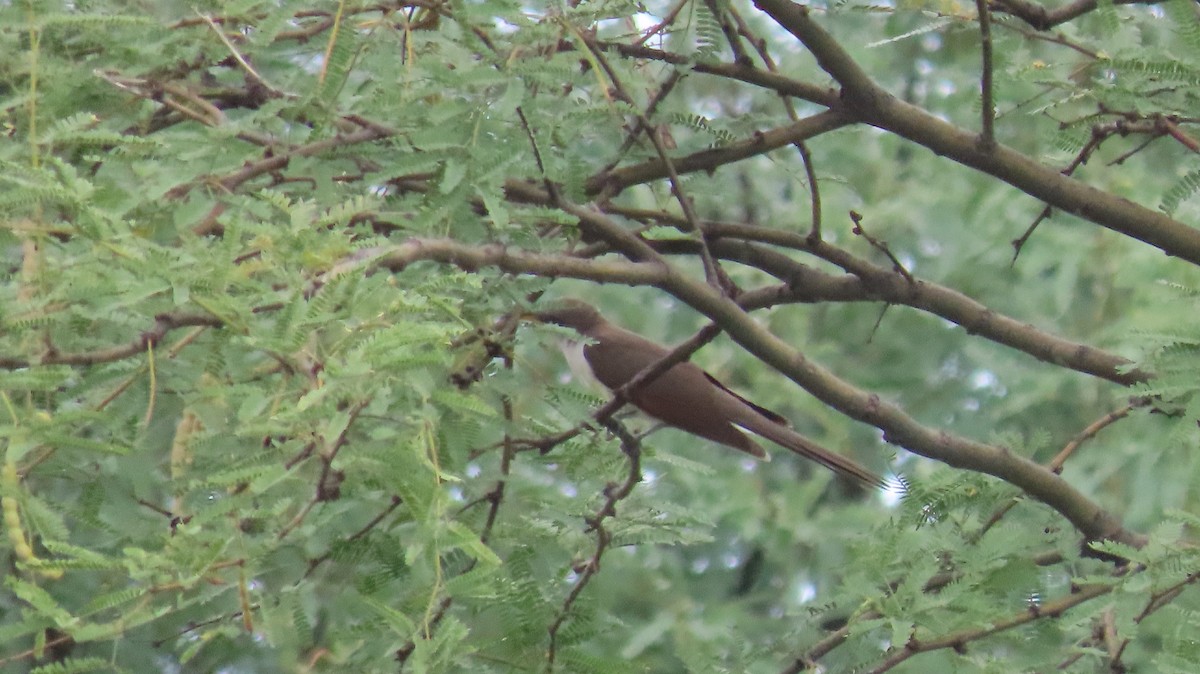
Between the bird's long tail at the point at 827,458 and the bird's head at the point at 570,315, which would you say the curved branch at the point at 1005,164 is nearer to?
the bird's head at the point at 570,315

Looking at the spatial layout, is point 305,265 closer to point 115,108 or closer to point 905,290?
point 115,108

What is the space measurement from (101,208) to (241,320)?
0.45 m

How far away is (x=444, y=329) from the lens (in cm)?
258

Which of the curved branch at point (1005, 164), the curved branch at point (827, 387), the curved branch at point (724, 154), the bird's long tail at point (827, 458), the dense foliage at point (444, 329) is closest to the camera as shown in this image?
the dense foliage at point (444, 329)

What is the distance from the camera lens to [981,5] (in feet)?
11.9

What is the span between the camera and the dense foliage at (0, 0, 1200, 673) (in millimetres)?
2729

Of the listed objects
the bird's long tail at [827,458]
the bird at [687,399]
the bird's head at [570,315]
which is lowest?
the bird at [687,399]

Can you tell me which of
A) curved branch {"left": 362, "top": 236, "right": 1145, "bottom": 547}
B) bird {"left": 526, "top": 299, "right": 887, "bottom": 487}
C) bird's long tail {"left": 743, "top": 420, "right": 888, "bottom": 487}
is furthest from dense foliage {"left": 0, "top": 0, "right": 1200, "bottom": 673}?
bird {"left": 526, "top": 299, "right": 887, "bottom": 487}

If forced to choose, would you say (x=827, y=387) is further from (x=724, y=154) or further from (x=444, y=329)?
(x=444, y=329)

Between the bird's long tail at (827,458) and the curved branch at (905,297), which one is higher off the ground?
the curved branch at (905,297)

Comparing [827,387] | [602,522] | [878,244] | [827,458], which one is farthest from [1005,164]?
[602,522]

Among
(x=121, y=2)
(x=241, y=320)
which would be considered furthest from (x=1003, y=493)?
(x=121, y=2)

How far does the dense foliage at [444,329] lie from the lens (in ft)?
8.95

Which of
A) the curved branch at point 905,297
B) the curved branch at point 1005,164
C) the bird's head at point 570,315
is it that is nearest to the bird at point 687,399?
the bird's head at point 570,315
